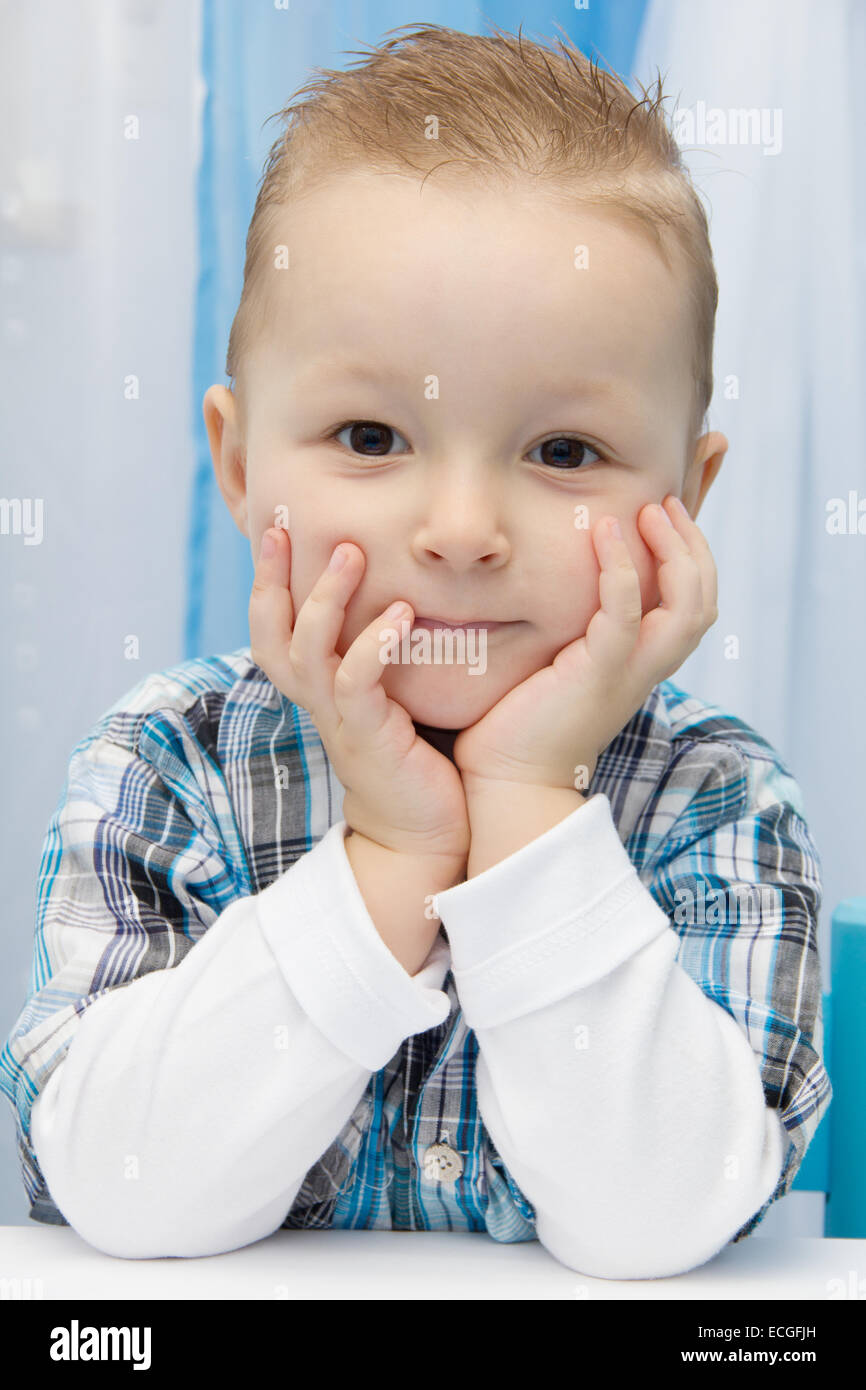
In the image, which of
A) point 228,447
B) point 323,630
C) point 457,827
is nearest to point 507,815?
point 457,827

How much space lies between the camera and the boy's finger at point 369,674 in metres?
0.68

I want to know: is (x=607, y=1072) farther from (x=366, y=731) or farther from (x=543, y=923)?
(x=366, y=731)

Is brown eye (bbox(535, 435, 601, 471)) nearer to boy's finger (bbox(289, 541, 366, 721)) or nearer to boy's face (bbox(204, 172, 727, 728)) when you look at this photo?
boy's face (bbox(204, 172, 727, 728))

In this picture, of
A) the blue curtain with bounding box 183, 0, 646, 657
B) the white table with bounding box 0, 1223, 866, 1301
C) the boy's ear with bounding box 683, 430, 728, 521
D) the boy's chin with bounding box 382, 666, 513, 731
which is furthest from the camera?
the blue curtain with bounding box 183, 0, 646, 657

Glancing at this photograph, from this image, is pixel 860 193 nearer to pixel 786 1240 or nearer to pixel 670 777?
pixel 670 777

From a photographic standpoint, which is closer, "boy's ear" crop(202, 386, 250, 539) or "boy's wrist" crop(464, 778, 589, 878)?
"boy's wrist" crop(464, 778, 589, 878)

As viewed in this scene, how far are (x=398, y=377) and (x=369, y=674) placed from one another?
0.53ft

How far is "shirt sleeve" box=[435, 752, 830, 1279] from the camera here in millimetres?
642

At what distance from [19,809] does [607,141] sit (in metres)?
0.97

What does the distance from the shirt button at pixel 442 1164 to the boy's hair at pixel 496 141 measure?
490 millimetres

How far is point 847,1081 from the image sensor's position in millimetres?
958

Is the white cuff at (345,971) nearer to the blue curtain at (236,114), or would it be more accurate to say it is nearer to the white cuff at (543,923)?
the white cuff at (543,923)

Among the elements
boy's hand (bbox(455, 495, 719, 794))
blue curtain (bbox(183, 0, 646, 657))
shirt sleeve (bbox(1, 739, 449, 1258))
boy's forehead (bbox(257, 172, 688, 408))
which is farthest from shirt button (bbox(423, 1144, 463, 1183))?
blue curtain (bbox(183, 0, 646, 657))

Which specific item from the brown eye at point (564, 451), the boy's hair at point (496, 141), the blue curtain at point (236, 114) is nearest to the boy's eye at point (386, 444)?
the brown eye at point (564, 451)
